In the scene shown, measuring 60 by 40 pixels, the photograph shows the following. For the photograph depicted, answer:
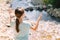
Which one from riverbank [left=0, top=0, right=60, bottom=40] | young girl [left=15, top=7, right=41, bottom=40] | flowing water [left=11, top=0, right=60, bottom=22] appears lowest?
flowing water [left=11, top=0, right=60, bottom=22]

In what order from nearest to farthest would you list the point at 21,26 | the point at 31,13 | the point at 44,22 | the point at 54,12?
1. the point at 21,26
2. the point at 44,22
3. the point at 54,12
4. the point at 31,13

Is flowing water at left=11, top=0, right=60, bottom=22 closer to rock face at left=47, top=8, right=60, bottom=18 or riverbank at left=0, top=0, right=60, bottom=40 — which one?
riverbank at left=0, top=0, right=60, bottom=40

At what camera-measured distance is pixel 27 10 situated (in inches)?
381

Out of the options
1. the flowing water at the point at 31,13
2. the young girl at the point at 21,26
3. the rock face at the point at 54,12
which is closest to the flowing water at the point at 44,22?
the flowing water at the point at 31,13

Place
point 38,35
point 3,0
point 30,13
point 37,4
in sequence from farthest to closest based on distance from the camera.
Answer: point 3,0 → point 37,4 → point 30,13 → point 38,35

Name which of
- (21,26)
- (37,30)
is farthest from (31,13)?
(21,26)

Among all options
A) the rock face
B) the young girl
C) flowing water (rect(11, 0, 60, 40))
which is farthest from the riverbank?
the young girl

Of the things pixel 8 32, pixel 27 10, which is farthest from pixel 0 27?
pixel 27 10

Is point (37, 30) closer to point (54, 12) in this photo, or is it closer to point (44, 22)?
point (44, 22)

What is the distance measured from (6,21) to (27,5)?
2.70 metres

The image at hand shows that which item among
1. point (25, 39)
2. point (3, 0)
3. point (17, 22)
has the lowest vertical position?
point (3, 0)

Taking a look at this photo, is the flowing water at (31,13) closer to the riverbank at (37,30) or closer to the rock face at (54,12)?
the riverbank at (37,30)

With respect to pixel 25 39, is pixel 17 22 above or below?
above

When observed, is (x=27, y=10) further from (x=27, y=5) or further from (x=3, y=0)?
(x=3, y=0)
